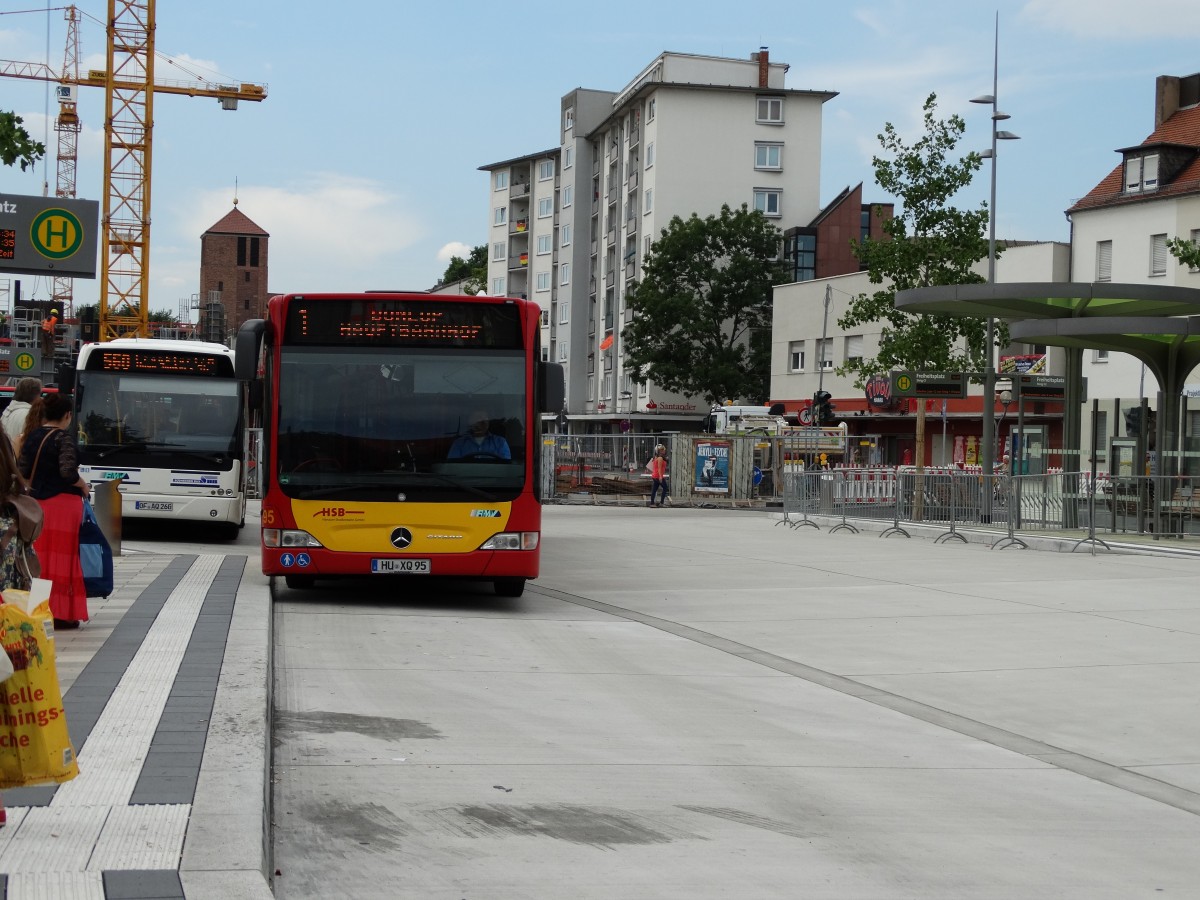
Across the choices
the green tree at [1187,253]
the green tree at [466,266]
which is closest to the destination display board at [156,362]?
the green tree at [1187,253]

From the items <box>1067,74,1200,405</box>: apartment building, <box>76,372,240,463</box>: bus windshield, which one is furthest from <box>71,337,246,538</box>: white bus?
<box>1067,74,1200,405</box>: apartment building

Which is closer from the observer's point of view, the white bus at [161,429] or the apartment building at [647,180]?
the white bus at [161,429]

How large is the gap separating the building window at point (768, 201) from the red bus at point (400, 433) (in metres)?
71.0

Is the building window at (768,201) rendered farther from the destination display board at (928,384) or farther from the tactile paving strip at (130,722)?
the tactile paving strip at (130,722)

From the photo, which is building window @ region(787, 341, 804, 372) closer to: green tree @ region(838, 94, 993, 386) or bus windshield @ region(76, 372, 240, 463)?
green tree @ region(838, 94, 993, 386)

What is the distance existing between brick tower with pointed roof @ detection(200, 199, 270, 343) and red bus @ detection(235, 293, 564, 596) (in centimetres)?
13873

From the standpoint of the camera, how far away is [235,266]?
152625 millimetres

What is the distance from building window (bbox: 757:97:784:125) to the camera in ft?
274

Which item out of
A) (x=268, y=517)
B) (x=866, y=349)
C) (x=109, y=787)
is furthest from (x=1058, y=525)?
(x=866, y=349)

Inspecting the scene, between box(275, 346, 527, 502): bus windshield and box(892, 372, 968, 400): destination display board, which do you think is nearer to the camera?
box(275, 346, 527, 502): bus windshield

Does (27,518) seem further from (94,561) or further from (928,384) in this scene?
(928,384)

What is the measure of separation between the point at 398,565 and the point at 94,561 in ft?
11.1

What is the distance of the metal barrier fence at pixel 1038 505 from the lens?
24.9 meters

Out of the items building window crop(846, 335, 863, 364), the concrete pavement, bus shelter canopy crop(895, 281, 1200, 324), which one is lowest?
the concrete pavement
